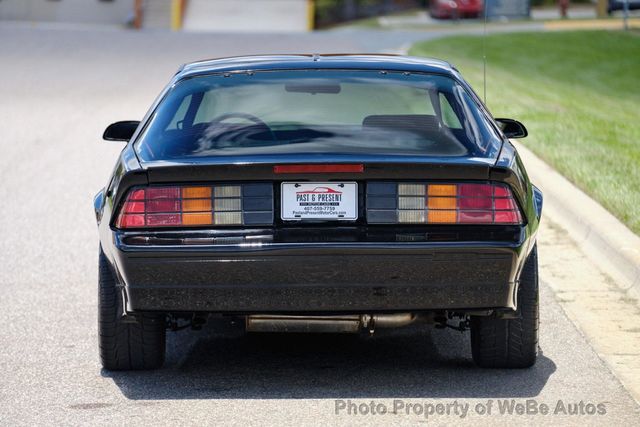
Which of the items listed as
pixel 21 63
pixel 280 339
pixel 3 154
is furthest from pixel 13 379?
pixel 21 63

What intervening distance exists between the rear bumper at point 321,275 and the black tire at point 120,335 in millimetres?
394

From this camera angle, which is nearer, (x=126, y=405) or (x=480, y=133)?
(x=126, y=405)

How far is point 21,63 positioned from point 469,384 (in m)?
21.5

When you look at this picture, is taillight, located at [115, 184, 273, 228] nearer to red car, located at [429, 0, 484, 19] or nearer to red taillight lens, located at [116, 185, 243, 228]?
red taillight lens, located at [116, 185, 243, 228]

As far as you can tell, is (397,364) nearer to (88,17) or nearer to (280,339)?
(280,339)

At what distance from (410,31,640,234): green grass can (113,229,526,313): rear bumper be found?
3601 mm

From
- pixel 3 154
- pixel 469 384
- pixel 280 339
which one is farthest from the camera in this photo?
pixel 3 154

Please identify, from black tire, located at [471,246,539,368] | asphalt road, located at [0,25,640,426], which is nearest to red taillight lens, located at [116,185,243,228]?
asphalt road, located at [0,25,640,426]

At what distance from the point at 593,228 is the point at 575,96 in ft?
41.5

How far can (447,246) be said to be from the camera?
5.41m

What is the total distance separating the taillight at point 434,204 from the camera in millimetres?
5441

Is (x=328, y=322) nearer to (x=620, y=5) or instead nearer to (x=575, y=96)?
(x=575, y=96)

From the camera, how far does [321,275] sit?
5.41 meters

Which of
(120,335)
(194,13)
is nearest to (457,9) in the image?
(194,13)
